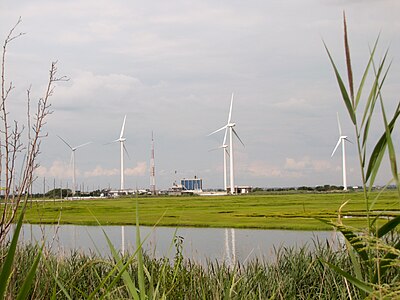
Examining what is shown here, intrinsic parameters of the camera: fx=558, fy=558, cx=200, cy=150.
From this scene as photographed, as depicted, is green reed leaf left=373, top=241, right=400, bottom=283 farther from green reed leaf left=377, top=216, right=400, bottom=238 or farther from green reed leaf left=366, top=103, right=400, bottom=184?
green reed leaf left=366, top=103, right=400, bottom=184

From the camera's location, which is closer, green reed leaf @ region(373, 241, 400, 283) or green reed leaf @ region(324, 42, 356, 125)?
green reed leaf @ region(373, 241, 400, 283)

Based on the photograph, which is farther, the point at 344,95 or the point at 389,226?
the point at 344,95

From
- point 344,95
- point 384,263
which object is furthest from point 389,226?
point 344,95

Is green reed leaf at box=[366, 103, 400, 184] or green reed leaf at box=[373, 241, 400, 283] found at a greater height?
green reed leaf at box=[366, 103, 400, 184]

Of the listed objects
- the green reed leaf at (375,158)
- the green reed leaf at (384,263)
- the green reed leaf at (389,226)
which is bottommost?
the green reed leaf at (384,263)

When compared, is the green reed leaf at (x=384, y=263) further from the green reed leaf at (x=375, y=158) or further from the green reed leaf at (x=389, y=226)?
the green reed leaf at (x=375, y=158)

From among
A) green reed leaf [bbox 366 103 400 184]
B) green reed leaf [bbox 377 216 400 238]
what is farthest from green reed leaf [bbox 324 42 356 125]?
green reed leaf [bbox 377 216 400 238]

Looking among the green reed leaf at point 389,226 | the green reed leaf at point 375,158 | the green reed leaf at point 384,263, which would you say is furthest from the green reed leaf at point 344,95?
the green reed leaf at point 384,263

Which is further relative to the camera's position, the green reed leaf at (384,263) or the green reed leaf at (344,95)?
the green reed leaf at (344,95)

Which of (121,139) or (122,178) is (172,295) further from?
(122,178)

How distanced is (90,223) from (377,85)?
36.9 m

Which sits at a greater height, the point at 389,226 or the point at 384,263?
the point at 389,226

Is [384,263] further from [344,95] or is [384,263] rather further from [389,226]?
[344,95]

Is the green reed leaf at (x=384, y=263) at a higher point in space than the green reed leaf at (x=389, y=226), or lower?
lower
